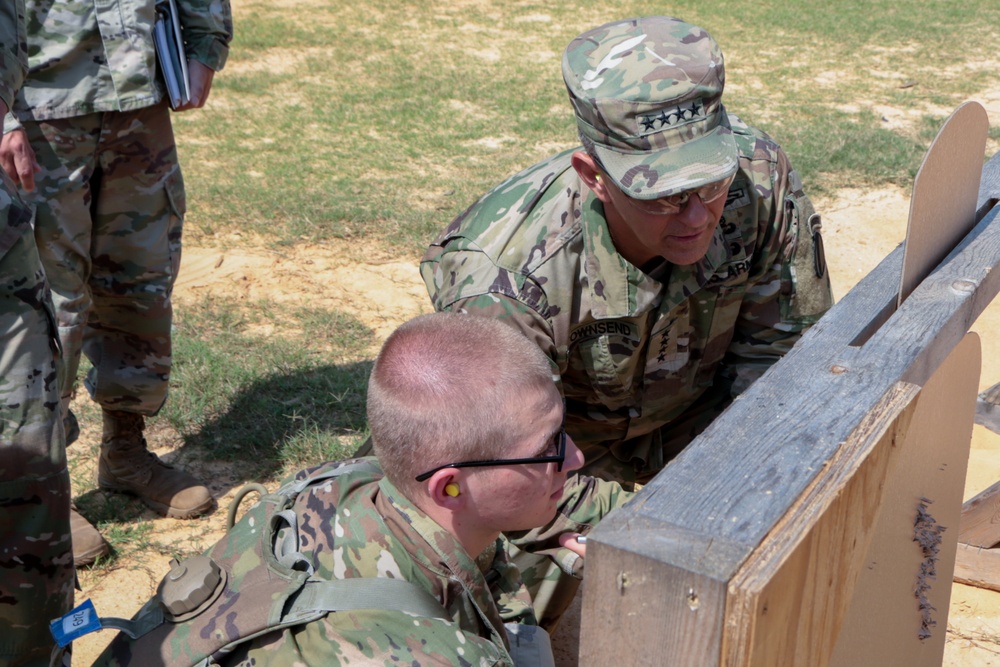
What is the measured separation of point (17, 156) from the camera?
2703mm

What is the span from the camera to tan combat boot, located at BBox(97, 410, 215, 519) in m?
3.52

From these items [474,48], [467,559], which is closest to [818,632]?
[467,559]

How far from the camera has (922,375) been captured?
1.60 metres

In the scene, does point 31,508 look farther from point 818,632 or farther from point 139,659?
point 818,632

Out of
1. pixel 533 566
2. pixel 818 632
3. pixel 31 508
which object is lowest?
pixel 533 566

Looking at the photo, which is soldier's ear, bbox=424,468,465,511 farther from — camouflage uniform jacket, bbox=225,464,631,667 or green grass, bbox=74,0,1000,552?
green grass, bbox=74,0,1000,552

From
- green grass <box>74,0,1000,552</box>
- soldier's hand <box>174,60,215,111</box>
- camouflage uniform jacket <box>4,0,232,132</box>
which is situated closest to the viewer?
camouflage uniform jacket <box>4,0,232,132</box>

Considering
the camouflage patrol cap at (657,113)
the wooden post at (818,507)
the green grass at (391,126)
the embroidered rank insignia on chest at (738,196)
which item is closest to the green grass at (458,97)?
the green grass at (391,126)

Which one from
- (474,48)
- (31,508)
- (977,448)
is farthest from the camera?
(474,48)

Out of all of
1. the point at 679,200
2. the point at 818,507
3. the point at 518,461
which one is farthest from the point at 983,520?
the point at 818,507

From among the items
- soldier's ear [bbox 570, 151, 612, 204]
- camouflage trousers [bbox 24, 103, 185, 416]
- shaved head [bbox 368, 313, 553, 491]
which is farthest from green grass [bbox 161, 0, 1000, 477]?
shaved head [bbox 368, 313, 553, 491]

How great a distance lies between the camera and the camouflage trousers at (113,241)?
3131 millimetres

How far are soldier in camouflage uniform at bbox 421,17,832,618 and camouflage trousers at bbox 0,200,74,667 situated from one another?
87 centimetres

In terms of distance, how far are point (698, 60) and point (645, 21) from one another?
7.7 inches
